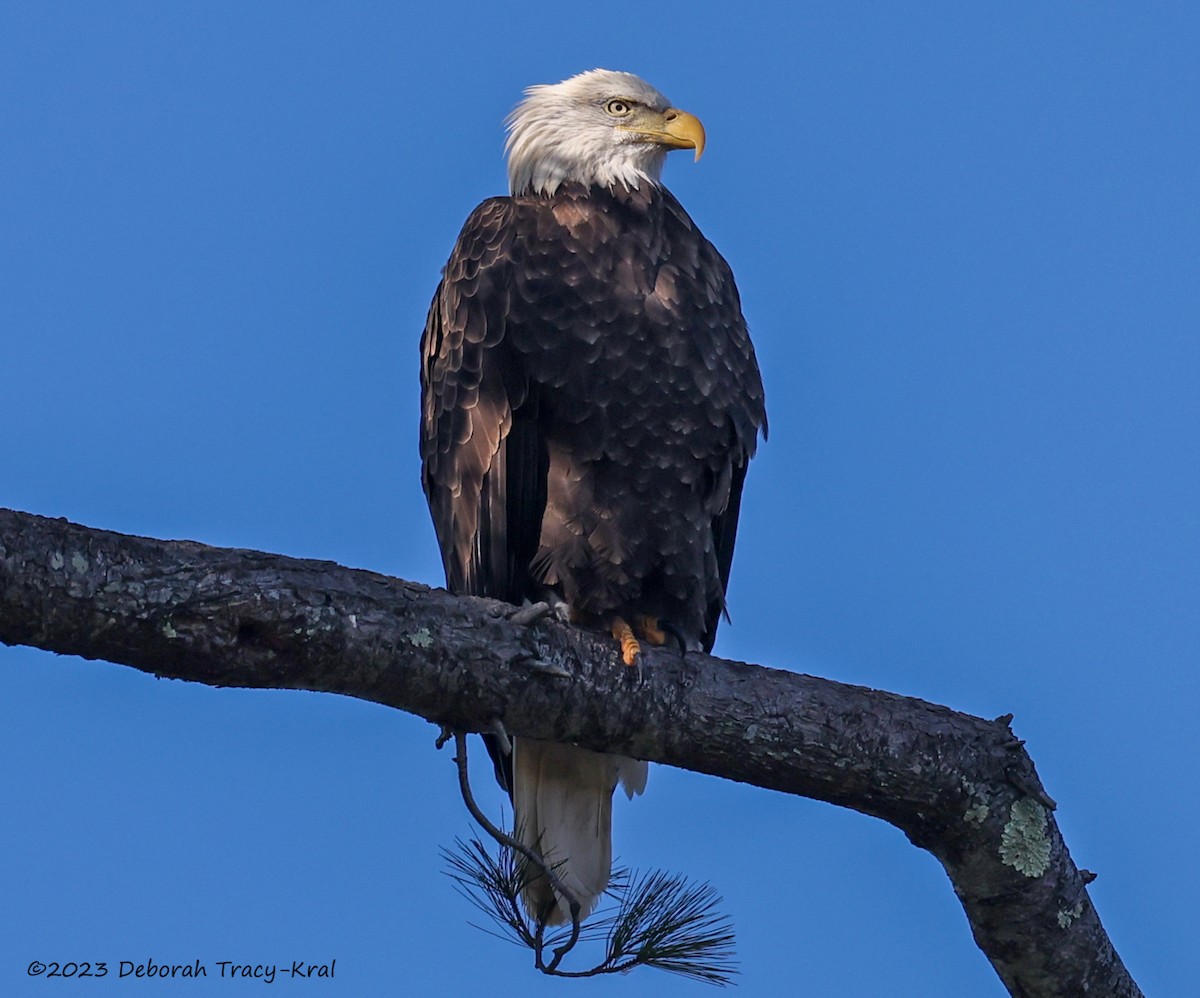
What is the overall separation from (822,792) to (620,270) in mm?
1710

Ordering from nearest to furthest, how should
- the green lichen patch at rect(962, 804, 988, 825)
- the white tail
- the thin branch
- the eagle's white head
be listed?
the thin branch, the green lichen patch at rect(962, 804, 988, 825), the white tail, the eagle's white head

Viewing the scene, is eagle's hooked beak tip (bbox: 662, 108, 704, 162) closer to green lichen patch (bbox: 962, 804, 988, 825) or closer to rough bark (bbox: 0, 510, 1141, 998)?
rough bark (bbox: 0, 510, 1141, 998)

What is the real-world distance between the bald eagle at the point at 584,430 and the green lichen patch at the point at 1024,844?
116cm

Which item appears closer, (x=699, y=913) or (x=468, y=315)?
(x=699, y=913)

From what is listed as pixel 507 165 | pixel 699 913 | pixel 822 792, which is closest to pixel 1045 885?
pixel 822 792

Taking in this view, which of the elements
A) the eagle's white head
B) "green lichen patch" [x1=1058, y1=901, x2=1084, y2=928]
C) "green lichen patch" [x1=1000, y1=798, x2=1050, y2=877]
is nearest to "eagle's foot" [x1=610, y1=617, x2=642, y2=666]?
"green lichen patch" [x1=1000, y1=798, x2=1050, y2=877]

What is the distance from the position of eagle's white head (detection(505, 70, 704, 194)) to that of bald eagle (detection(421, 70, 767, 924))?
23cm

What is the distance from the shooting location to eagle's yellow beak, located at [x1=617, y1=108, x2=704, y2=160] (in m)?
5.23

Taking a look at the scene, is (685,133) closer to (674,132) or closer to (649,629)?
(674,132)

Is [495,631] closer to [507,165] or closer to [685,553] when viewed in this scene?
[685,553]

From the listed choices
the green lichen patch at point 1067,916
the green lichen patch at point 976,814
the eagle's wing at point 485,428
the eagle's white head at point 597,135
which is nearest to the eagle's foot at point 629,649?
the eagle's wing at point 485,428

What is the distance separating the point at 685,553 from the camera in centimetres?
452

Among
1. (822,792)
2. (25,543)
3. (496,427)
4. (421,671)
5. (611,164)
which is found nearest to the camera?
(25,543)

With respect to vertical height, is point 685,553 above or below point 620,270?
below
